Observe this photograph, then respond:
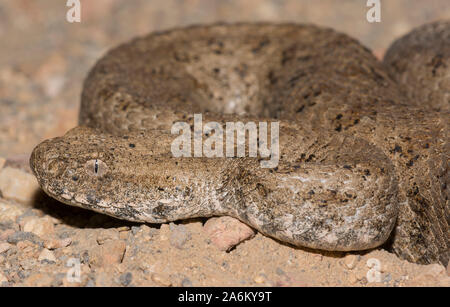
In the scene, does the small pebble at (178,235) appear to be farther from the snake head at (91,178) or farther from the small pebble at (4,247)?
the small pebble at (4,247)

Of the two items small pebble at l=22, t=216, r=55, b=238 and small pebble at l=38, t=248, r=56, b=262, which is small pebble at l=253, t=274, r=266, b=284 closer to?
small pebble at l=38, t=248, r=56, b=262

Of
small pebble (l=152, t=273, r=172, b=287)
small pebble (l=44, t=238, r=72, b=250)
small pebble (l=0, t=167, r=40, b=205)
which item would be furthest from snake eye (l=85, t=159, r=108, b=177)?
small pebble (l=0, t=167, r=40, b=205)

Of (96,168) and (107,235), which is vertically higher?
(96,168)

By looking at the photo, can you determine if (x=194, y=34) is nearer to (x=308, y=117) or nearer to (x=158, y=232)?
(x=308, y=117)

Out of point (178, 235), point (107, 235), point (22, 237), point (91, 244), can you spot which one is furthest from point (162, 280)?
point (22, 237)

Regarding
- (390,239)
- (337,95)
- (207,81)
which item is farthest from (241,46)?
(390,239)

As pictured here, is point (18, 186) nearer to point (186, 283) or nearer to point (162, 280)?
point (162, 280)
